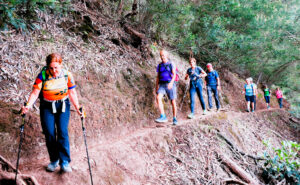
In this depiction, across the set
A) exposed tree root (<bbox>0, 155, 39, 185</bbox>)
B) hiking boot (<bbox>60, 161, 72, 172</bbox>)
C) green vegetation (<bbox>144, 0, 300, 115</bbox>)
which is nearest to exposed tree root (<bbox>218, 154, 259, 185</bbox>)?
hiking boot (<bbox>60, 161, 72, 172</bbox>)

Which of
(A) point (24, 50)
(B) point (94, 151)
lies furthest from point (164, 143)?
(A) point (24, 50)

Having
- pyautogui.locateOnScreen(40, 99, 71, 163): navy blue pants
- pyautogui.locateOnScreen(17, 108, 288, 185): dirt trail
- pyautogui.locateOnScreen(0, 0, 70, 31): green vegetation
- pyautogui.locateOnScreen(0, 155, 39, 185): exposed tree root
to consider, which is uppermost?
pyautogui.locateOnScreen(0, 0, 70, 31): green vegetation

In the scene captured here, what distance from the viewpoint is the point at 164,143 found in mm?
5289

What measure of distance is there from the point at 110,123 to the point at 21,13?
12.6 ft

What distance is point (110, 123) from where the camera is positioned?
5691mm

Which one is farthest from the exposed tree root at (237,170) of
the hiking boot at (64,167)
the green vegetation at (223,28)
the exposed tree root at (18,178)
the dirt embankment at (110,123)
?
the green vegetation at (223,28)

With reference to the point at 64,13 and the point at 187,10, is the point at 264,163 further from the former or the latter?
the point at 64,13

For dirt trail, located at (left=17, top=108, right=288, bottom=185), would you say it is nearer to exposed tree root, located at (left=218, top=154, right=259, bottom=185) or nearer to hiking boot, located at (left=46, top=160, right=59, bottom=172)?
hiking boot, located at (left=46, top=160, right=59, bottom=172)

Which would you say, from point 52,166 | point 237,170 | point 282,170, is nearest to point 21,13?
point 52,166

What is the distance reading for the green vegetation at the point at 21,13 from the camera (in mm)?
4566

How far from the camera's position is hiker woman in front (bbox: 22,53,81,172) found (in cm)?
318

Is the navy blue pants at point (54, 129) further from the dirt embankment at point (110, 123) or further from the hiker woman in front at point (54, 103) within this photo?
the dirt embankment at point (110, 123)

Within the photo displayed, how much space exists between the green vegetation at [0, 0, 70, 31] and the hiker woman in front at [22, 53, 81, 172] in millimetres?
2477

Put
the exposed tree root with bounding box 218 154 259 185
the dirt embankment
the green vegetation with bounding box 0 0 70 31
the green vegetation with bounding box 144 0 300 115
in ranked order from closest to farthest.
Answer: the dirt embankment < the green vegetation with bounding box 0 0 70 31 < the exposed tree root with bounding box 218 154 259 185 < the green vegetation with bounding box 144 0 300 115
